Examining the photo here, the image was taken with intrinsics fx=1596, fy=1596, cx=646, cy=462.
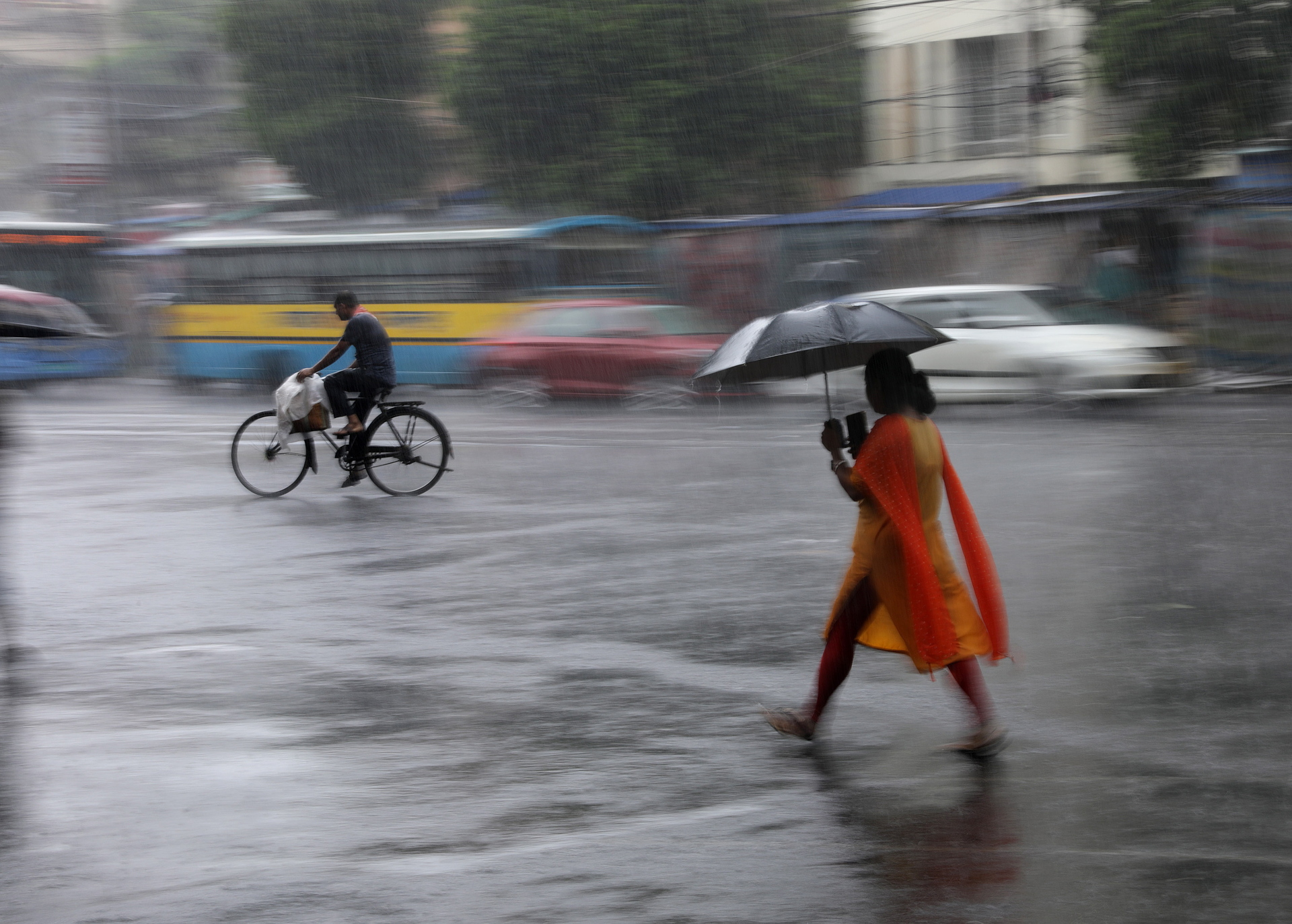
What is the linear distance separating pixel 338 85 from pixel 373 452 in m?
28.0

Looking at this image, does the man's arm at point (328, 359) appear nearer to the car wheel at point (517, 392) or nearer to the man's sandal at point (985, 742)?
the man's sandal at point (985, 742)

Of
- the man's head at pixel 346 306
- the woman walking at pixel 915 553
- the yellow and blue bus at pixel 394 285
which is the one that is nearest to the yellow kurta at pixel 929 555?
the woman walking at pixel 915 553

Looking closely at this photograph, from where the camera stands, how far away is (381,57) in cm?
3869

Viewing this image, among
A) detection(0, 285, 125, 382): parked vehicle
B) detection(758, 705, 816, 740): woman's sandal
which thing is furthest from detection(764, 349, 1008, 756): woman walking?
detection(0, 285, 125, 382): parked vehicle

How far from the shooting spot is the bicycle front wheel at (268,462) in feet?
40.0

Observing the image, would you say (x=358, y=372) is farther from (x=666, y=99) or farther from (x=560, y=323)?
(x=666, y=99)

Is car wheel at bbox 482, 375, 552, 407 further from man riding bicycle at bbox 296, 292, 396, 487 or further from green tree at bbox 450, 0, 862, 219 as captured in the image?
green tree at bbox 450, 0, 862, 219

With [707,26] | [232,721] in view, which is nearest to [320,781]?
[232,721]

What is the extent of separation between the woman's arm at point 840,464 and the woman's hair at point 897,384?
0.16 meters

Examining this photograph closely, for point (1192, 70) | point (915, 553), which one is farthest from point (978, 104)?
point (915, 553)

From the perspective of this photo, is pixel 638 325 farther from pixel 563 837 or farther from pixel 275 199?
pixel 275 199

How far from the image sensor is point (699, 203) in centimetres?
3234

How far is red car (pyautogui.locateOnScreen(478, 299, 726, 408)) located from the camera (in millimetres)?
20906

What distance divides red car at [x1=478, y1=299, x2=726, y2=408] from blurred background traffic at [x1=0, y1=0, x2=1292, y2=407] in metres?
0.04
